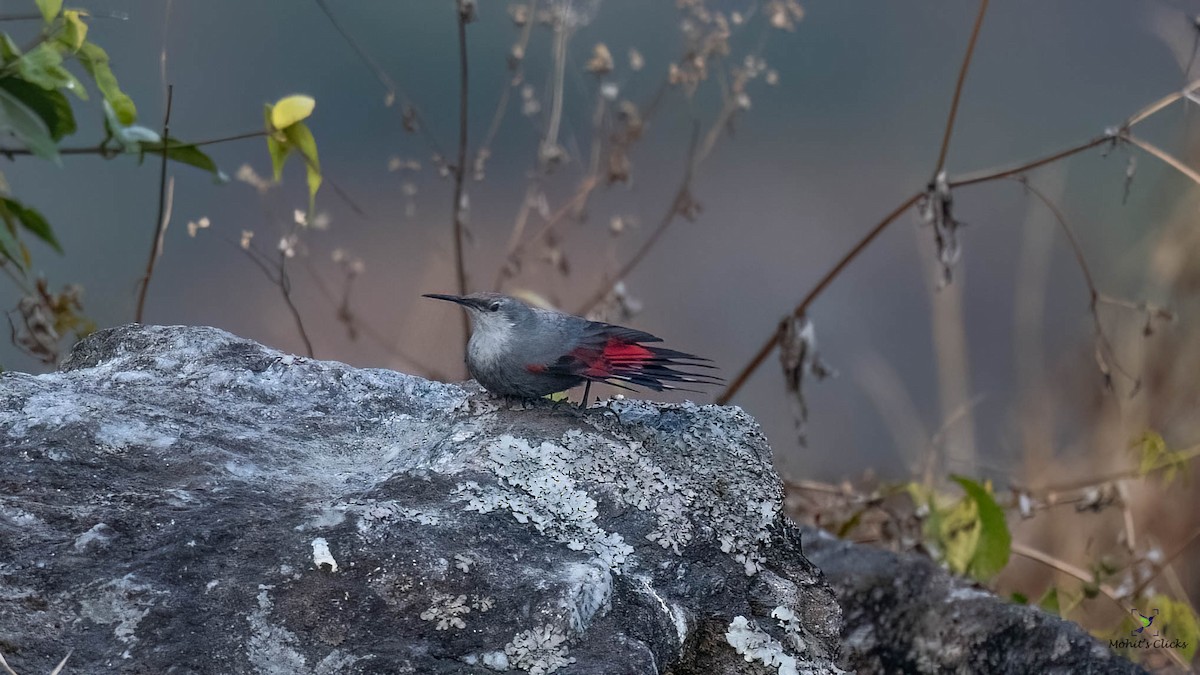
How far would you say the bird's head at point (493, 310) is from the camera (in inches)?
93.0

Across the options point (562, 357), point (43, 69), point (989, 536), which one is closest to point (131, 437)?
point (562, 357)

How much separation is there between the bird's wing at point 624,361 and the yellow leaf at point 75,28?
1512mm

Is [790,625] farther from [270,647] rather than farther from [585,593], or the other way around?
[270,647]

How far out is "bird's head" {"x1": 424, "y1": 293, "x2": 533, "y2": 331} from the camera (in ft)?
7.75

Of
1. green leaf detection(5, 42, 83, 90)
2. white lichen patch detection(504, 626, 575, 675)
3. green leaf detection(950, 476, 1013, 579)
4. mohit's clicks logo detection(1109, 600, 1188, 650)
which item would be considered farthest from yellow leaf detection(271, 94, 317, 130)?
mohit's clicks logo detection(1109, 600, 1188, 650)

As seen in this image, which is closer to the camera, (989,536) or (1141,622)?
(1141,622)

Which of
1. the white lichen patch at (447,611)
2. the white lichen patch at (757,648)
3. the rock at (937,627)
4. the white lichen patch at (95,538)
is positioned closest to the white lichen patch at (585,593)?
the white lichen patch at (447,611)

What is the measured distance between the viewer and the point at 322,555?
180 centimetres

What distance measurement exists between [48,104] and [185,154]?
372 mm

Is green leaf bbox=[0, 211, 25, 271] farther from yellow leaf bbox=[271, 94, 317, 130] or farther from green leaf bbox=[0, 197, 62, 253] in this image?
yellow leaf bbox=[271, 94, 317, 130]

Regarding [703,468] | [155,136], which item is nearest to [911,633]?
[703,468]

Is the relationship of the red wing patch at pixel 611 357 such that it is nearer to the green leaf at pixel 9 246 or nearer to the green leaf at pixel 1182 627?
the green leaf at pixel 9 246

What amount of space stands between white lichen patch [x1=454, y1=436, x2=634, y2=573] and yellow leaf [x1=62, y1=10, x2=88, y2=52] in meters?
1.57

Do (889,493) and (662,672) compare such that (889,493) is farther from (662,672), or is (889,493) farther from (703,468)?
(662,672)
